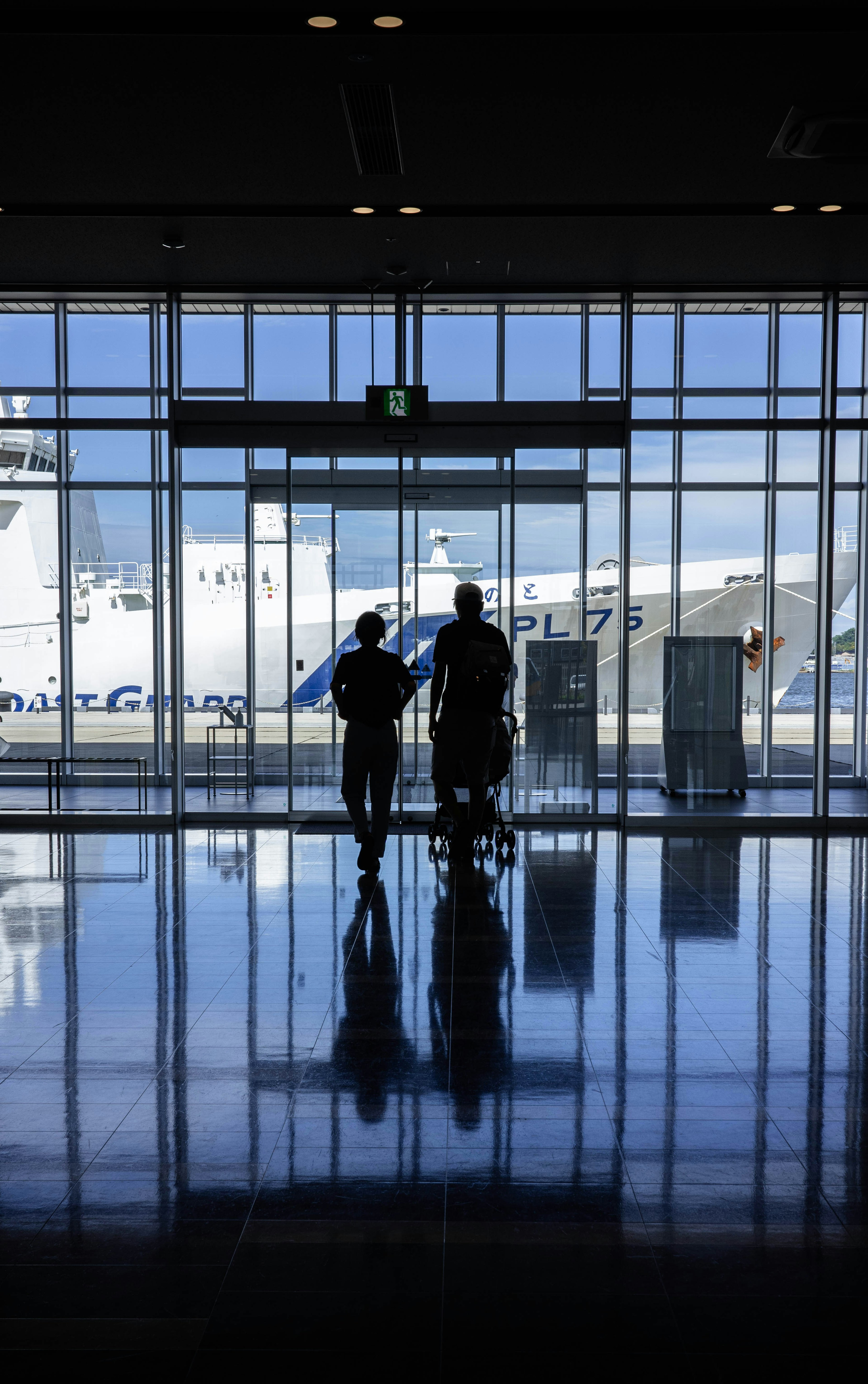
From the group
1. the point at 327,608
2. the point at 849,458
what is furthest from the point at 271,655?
the point at 849,458

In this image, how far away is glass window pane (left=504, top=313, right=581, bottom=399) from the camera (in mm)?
9859

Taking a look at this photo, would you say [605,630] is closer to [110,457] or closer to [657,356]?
[657,356]

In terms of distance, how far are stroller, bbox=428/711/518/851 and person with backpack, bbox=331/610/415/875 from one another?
0.73 meters

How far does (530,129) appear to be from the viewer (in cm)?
601

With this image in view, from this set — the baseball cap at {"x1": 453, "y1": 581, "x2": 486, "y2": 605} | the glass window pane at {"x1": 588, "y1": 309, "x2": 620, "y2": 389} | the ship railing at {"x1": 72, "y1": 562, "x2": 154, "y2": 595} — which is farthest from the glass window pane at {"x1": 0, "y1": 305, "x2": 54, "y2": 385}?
the baseball cap at {"x1": 453, "y1": 581, "x2": 486, "y2": 605}

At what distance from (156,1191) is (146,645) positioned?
25.8ft

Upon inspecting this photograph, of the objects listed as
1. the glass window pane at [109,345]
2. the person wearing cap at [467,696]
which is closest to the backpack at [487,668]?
the person wearing cap at [467,696]

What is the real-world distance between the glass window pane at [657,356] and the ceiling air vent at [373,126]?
370 centimetres

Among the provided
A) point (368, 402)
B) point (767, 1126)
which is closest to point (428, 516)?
point (368, 402)

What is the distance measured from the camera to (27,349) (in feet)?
33.5

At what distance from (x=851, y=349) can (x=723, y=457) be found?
1.52 metres

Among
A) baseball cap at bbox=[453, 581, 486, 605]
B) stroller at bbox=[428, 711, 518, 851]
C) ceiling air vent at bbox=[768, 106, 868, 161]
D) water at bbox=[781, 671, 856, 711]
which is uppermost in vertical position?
ceiling air vent at bbox=[768, 106, 868, 161]

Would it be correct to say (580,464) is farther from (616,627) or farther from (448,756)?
(448,756)

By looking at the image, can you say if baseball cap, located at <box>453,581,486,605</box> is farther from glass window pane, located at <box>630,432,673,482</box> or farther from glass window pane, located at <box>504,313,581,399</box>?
glass window pane, located at <box>504,313,581,399</box>
